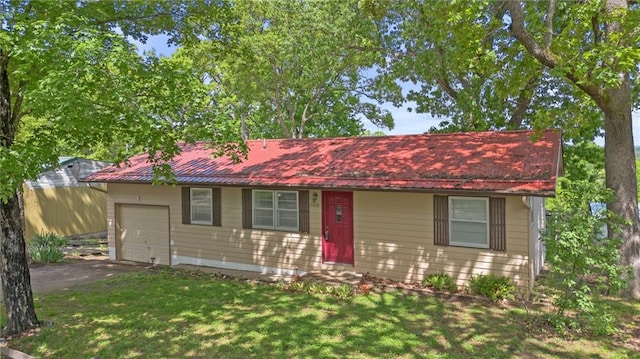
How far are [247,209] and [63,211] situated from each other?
12.5 meters

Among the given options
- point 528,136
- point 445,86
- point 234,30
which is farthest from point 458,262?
point 445,86

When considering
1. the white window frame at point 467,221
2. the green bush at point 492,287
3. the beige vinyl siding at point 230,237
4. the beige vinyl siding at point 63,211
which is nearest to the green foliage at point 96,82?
the beige vinyl siding at point 230,237

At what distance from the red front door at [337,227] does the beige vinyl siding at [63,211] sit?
46.5 feet

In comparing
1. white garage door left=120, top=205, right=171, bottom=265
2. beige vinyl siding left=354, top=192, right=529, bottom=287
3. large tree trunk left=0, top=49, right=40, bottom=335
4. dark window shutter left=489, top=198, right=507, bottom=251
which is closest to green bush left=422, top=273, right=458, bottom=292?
beige vinyl siding left=354, top=192, right=529, bottom=287

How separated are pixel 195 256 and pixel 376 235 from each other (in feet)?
19.4

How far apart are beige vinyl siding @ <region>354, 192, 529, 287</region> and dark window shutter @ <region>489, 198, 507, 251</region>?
0.09m

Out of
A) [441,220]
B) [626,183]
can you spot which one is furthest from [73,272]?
[626,183]

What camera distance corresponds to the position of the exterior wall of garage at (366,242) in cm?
920

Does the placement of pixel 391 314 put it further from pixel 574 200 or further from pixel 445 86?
pixel 445 86

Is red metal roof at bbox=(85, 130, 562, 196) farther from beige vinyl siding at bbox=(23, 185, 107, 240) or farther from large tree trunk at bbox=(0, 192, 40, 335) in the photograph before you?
beige vinyl siding at bbox=(23, 185, 107, 240)

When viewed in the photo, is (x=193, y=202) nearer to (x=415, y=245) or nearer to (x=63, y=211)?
(x=415, y=245)

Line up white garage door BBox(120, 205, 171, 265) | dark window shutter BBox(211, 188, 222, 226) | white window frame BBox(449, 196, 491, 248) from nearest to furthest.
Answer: white window frame BBox(449, 196, 491, 248)
dark window shutter BBox(211, 188, 222, 226)
white garage door BBox(120, 205, 171, 265)

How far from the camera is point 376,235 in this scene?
10.8 m

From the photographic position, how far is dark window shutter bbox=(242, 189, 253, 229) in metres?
12.4
